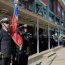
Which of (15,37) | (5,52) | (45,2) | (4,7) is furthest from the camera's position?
(45,2)

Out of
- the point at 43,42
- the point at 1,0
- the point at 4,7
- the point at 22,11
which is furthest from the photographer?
the point at 43,42

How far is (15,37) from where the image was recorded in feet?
29.0

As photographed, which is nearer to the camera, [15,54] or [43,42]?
[15,54]

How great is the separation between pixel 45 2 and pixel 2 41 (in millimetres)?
22927

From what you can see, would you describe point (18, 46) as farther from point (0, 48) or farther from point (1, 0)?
point (1, 0)

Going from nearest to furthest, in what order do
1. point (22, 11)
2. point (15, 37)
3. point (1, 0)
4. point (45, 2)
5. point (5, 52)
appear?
point (5, 52) < point (15, 37) < point (1, 0) < point (22, 11) < point (45, 2)

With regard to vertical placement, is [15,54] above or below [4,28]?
below

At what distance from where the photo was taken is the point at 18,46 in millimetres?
9422

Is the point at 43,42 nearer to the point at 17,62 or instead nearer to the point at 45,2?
the point at 45,2

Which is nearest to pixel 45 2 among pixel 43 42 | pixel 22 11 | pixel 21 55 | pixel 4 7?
pixel 43 42

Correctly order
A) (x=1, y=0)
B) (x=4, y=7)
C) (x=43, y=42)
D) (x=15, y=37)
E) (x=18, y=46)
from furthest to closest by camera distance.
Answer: (x=43, y=42), (x=4, y=7), (x=1, y=0), (x=18, y=46), (x=15, y=37)

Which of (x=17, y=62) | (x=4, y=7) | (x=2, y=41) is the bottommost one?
(x=17, y=62)

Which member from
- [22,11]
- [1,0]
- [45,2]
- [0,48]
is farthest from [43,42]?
[0,48]

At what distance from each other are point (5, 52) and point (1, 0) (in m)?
3.94
